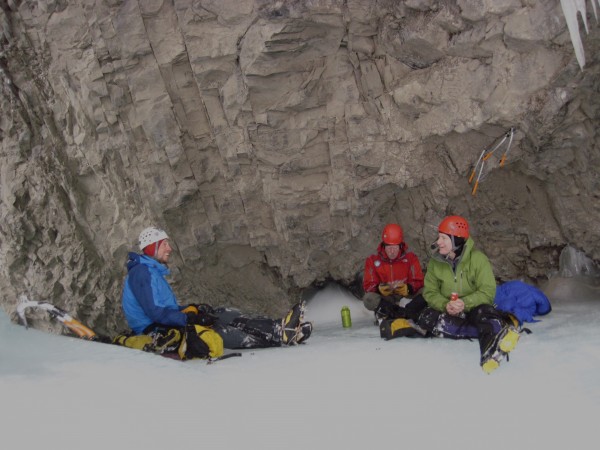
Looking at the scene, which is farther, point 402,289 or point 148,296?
point 402,289

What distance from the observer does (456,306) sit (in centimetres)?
468

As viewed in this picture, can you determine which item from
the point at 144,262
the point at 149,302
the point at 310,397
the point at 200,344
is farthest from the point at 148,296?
the point at 310,397

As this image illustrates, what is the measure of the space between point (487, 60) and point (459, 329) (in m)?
2.70

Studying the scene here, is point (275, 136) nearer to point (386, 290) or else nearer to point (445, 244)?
point (386, 290)

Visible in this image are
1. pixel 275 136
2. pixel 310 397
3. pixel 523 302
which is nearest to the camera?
pixel 310 397

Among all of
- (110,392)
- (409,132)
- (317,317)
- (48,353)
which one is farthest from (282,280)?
(110,392)

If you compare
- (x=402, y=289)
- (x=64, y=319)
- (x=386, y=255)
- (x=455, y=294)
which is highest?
(x=386, y=255)

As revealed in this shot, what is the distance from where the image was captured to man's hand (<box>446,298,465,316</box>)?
4668 millimetres

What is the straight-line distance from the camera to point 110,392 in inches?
141

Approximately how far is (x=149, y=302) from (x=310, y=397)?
1.93 metres

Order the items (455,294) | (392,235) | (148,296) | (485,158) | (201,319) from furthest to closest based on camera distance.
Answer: (392,235), (485,158), (201,319), (148,296), (455,294)

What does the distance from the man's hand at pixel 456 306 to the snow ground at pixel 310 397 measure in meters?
0.28

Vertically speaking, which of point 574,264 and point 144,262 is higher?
point 144,262

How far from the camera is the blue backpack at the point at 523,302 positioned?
5208mm
